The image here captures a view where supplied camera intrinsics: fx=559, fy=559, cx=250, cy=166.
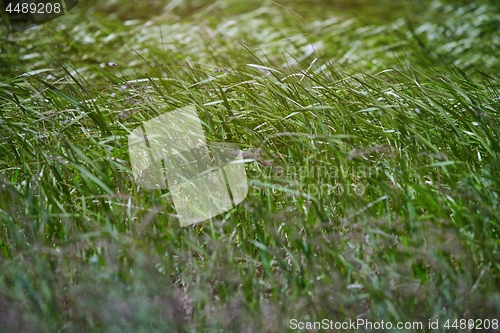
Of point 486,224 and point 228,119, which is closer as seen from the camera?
point 486,224

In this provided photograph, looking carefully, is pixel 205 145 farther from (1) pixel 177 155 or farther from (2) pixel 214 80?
(2) pixel 214 80

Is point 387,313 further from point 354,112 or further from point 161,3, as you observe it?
point 161,3

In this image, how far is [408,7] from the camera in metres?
4.91

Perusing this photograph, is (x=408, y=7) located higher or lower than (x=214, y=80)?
lower

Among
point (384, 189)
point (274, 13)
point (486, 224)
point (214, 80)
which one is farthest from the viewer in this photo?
point (274, 13)

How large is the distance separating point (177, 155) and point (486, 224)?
1031 millimetres

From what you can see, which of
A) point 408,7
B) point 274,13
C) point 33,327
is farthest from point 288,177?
point 408,7

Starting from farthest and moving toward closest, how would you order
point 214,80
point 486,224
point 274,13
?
point 274,13 < point 214,80 < point 486,224

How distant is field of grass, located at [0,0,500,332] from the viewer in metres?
1.47

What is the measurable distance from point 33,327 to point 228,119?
1096 mm

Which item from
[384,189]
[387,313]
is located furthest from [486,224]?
[387,313]

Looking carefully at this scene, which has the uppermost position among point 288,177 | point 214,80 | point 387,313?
point 214,80

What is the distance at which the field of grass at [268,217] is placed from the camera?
1.47 m

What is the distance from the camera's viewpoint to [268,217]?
5.69 feet
